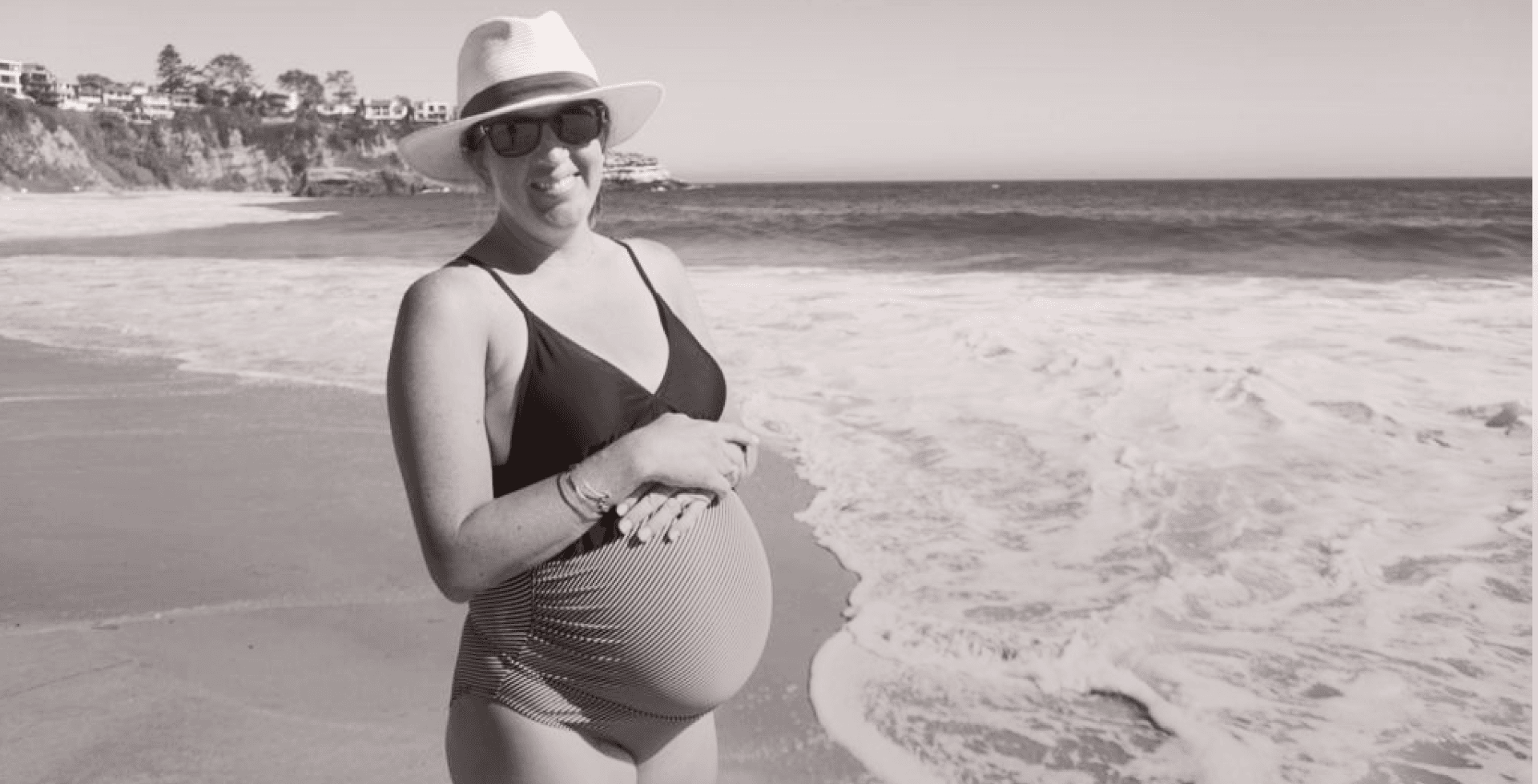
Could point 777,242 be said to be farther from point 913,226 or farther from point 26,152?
point 26,152

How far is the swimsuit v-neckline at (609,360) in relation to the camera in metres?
1.59

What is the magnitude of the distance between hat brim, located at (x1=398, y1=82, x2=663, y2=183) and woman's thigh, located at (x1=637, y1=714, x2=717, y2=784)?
3.17 feet

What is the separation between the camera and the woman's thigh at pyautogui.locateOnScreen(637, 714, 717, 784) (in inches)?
73.4

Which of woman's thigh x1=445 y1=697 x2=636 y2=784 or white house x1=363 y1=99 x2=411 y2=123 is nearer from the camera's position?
woman's thigh x1=445 y1=697 x2=636 y2=784

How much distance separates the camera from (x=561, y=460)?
1.59m

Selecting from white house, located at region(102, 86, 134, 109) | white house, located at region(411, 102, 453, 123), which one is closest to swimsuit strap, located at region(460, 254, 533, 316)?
white house, located at region(102, 86, 134, 109)

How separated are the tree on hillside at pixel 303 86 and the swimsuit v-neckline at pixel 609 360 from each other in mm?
151952

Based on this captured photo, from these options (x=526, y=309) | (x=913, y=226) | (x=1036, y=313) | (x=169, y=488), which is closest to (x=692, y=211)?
(x=913, y=226)

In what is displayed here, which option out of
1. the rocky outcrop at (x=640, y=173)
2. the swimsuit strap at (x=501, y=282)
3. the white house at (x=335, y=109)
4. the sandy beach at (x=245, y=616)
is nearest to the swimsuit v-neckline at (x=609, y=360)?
→ the swimsuit strap at (x=501, y=282)

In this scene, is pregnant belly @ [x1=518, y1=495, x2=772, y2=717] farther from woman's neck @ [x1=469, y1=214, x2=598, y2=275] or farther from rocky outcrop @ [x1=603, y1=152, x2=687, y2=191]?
rocky outcrop @ [x1=603, y1=152, x2=687, y2=191]

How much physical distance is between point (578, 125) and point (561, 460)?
1.69 feet

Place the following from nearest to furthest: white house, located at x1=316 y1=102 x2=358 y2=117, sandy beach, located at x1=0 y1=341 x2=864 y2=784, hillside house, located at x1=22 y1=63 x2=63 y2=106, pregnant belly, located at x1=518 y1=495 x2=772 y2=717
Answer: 1. pregnant belly, located at x1=518 y1=495 x2=772 y2=717
2. sandy beach, located at x1=0 y1=341 x2=864 y2=784
3. hillside house, located at x1=22 y1=63 x2=63 y2=106
4. white house, located at x1=316 y1=102 x2=358 y2=117

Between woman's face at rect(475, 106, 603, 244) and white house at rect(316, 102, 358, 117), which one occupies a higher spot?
white house at rect(316, 102, 358, 117)

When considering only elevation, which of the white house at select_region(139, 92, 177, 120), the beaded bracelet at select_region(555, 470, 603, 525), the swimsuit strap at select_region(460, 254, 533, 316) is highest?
the white house at select_region(139, 92, 177, 120)
